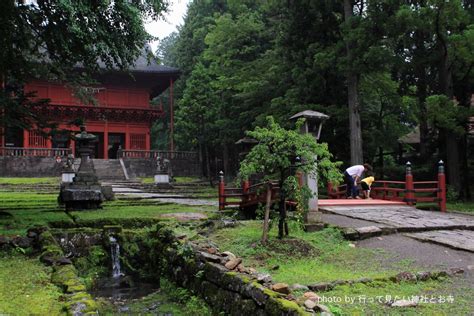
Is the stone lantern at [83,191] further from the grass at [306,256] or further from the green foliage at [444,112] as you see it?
the green foliage at [444,112]

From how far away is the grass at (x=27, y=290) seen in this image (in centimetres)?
464

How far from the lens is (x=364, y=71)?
15297 millimetres

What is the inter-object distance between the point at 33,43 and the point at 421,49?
13.6 meters

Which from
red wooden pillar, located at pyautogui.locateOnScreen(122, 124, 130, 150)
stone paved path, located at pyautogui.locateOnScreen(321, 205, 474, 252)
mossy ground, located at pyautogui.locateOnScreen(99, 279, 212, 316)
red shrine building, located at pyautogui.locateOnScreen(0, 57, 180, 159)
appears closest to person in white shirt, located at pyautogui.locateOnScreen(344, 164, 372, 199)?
stone paved path, located at pyautogui.locateOnScreen(321, 205, 474, 252)

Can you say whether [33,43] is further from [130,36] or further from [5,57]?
[130,36]

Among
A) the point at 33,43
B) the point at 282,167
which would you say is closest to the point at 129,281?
the point at 282,167

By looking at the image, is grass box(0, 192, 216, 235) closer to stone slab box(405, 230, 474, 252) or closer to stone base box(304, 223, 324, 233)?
stone base box(304, 223, 324, 233)

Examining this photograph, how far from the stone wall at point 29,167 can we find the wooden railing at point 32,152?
1.24 feet

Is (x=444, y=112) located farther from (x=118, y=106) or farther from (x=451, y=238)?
(x=118, y=106)

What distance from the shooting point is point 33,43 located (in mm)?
11641

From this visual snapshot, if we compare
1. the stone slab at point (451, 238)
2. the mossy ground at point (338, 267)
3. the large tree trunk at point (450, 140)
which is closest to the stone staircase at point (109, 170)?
the large tree trunk at point (450, 140)

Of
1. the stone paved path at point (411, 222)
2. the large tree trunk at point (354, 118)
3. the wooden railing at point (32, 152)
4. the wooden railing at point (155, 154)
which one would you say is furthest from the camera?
the wooden railing at point (155, 154)

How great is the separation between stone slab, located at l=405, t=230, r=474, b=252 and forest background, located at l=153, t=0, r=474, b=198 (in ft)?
19.9

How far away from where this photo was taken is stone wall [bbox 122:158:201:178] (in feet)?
100
